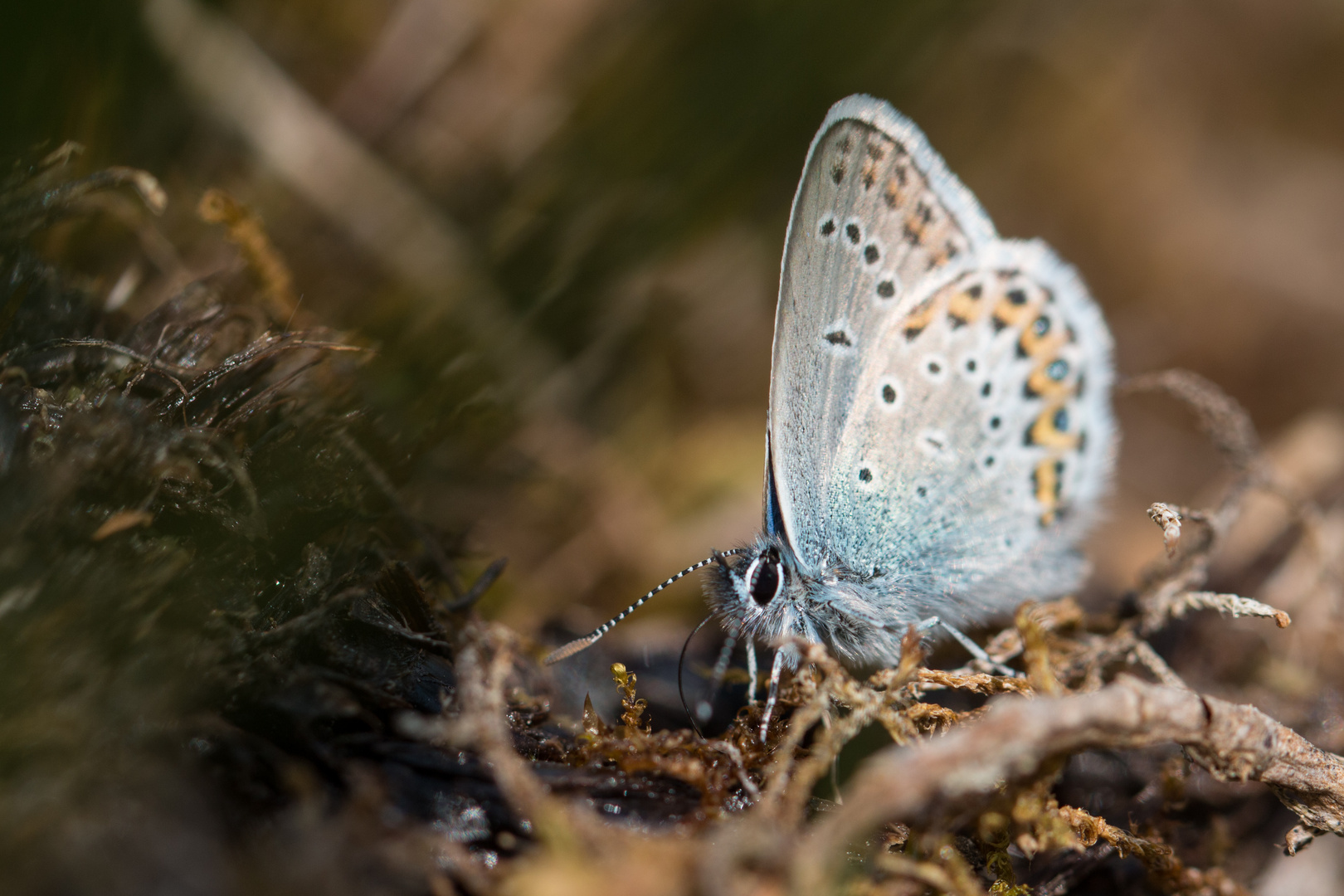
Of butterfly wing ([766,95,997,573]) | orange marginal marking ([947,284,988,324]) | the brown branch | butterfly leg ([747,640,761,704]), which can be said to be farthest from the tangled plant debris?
orange marginal marking ([947,284,988,324])

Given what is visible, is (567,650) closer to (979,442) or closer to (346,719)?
(346,719)

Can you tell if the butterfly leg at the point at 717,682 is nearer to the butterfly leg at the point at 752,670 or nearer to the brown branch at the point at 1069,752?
the butterfly leg at the point at 752,670

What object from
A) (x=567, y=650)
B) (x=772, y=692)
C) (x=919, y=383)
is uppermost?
(x=919, y=383)

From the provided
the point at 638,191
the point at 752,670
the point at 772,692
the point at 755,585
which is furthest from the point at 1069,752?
the point at 638,191

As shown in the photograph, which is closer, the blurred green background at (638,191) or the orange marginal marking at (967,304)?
the blurred green background at (638,191)

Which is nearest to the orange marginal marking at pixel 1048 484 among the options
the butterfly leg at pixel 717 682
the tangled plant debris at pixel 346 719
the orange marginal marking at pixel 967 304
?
the orange marginal marking at pixel 967 304

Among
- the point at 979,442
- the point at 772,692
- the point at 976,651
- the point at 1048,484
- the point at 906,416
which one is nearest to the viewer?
the point at 772,692

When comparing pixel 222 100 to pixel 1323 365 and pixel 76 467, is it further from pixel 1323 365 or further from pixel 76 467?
pixel 1323 365
